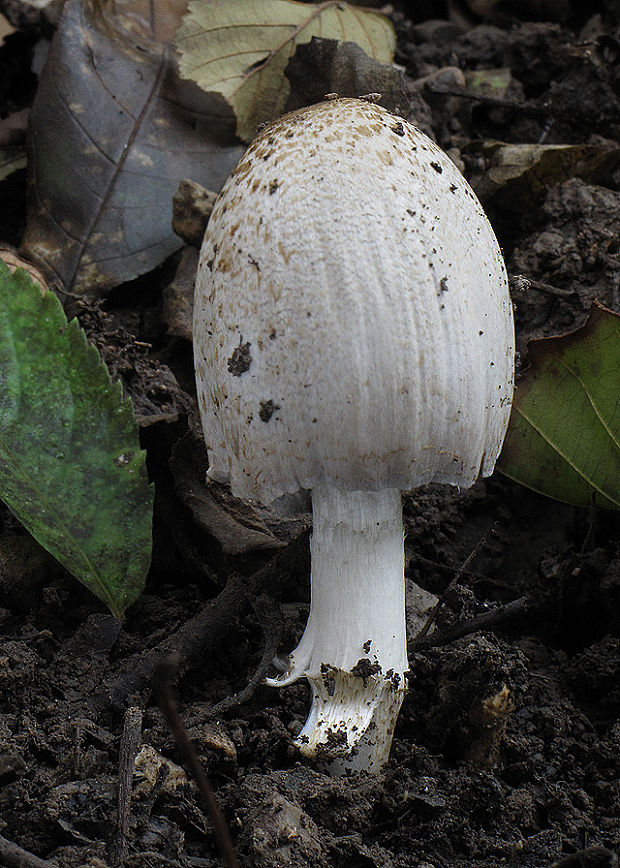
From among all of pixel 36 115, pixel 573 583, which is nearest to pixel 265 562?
pixel 573 583

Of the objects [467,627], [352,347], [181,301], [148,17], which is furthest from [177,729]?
[148,17]

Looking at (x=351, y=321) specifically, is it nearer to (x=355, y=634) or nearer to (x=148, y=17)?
(x=355, y=634)

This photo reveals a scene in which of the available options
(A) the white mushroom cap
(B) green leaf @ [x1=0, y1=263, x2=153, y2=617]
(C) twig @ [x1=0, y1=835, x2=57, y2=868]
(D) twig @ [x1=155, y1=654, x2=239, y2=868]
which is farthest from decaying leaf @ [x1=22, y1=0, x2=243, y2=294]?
(D) twig @ [x1=155, y1=654, x2=239, y2=868]

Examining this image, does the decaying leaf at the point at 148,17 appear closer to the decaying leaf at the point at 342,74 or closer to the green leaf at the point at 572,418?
the decaying leaf at the point at 342,74

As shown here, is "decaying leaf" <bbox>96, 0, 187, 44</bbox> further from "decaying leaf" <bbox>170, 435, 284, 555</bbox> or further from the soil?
"decaying leaf" <bbox>170, 435, 284, 555</bbox>

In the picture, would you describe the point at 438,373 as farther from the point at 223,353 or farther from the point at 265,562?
the point at 265,562

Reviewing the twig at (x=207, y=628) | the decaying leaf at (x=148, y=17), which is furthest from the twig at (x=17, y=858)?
the decaying leaf at (x=148, y=17)
